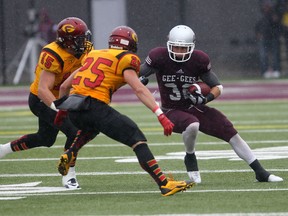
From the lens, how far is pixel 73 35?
8555mm

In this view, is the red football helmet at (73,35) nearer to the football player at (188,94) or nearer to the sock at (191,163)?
the football player at (188,94)

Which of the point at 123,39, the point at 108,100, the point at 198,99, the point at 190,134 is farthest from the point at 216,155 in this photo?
the point at 123,39

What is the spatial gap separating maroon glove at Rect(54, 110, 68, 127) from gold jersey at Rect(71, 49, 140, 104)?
18.2 inches

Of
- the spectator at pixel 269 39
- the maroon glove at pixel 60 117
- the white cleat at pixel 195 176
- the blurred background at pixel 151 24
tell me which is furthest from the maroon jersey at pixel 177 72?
the blurred background at pixel 151 24

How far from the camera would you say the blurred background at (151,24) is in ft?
74.8

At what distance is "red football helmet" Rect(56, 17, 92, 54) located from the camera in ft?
28.0

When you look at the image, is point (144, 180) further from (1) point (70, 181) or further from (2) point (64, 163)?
(2) point (64, 163)

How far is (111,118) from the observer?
7.77 meters

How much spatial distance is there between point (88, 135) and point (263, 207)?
1.85 meters

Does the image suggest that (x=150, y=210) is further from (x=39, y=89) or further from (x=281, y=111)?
(x=281, y=111)

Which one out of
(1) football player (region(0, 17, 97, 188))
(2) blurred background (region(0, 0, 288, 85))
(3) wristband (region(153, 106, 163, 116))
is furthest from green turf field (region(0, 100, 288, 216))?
(2) blurred background (region(0, 0, 288, 85))

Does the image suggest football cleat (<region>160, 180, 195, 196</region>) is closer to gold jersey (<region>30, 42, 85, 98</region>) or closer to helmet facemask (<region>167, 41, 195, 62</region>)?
helmet facemask (<region>167, 41, 195, 62</region>)

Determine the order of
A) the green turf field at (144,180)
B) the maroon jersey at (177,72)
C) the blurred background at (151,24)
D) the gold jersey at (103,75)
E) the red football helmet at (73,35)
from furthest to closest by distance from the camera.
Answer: the blurred background at (151,24) → the maroon jersey at (177,72) → the red football helmet at (73,35) → the gold jersey at (103,75) → the green turf field at (144,180)

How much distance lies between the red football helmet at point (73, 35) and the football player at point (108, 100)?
1.68ft
